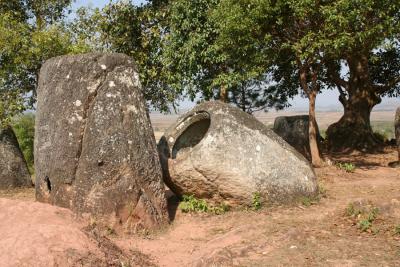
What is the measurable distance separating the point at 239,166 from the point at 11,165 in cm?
760

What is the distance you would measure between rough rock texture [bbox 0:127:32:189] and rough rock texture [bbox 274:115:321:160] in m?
10.1

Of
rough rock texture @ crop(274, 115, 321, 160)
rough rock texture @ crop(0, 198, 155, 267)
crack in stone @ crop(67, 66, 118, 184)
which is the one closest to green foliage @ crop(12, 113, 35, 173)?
rough rock texture @ crop(274, 115, 321, 160)

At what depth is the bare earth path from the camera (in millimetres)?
6711

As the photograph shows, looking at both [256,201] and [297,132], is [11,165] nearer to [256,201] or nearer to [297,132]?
[256,201]

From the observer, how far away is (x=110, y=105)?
30.1ft

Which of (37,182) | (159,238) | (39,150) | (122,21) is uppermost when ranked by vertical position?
(122,21)

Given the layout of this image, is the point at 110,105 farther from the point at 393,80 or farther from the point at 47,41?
the point at 393,80

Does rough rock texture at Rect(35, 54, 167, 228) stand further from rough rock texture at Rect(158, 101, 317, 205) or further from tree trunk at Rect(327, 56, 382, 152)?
tree trunk at Rect(327, 56, 382, 152)

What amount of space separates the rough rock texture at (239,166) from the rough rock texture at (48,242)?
120 inches

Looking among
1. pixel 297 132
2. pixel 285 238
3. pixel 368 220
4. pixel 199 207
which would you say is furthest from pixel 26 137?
pixel 368 220

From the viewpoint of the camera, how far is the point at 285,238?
24.4 ft

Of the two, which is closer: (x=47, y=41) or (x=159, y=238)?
(x=159, y=238)

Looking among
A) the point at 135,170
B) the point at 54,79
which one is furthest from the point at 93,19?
the point at 135,170

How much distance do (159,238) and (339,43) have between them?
7508 millimetres
